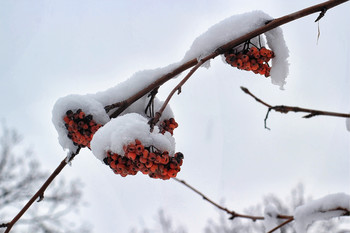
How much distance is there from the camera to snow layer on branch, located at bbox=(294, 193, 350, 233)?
1.26 meters

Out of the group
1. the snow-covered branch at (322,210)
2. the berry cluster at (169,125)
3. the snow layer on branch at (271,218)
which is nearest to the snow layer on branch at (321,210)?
the snow-covered branch at (322,210)

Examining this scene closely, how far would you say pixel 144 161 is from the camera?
1479mm

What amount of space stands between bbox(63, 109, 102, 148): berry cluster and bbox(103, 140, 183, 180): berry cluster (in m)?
0.34

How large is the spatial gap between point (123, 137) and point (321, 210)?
3.14 ft

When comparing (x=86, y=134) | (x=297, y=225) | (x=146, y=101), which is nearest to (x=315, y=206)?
(x=297, y=225)

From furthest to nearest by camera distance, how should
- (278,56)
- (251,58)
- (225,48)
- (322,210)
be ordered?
(278,56)
(251,58)
(225,48)
(322,210)

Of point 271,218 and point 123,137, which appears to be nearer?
point 123,137

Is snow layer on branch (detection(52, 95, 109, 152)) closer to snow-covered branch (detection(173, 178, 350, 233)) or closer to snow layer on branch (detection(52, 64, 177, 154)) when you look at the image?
snow layer on branch (detection(52, 64, 177, 154))

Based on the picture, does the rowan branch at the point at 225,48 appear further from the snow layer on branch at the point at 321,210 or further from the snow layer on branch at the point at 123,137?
the snow layer on branch at the point at 321,210

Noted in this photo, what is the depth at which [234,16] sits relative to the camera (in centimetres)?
194

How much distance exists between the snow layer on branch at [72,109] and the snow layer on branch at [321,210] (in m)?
1.21

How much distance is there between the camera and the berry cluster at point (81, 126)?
186 centimetres

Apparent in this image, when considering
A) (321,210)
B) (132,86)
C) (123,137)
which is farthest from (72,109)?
(321,210)

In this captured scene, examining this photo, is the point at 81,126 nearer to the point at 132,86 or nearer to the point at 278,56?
the point at 132,86
